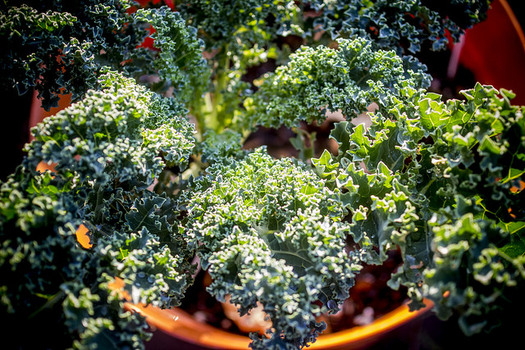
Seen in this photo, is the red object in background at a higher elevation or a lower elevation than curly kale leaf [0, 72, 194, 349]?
higher

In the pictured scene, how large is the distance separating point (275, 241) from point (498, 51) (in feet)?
4.61

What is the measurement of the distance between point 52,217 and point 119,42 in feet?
2.43

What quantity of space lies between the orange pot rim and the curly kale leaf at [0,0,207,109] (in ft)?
3.01

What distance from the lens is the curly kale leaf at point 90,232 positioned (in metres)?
1.01

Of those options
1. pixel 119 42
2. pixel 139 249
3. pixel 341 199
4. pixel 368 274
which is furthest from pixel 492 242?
pixel 119 42

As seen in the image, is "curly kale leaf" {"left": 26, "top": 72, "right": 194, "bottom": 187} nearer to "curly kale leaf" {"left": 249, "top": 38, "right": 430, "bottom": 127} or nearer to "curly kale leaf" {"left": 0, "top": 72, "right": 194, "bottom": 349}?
"curly kale leaf" {"left": 0, "top": 72, "right": 194, "bottom": 349}

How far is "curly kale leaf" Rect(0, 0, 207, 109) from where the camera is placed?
131cm

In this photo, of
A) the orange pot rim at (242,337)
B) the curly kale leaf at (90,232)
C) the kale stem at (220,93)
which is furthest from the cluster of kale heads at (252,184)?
the orange pot rim at (242,337)

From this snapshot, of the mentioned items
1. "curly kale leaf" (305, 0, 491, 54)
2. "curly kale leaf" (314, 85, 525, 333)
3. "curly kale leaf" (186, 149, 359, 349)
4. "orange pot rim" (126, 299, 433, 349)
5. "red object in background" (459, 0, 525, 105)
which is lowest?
"orange pot rim" (126, 299, 433, 349)

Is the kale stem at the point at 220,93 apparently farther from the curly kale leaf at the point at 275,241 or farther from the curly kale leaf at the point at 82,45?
the curly kale leaf at the point at 275,241

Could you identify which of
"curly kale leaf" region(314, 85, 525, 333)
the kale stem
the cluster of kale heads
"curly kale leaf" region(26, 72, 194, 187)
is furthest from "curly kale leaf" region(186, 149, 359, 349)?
the kale stem

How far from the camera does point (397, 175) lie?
4.19 feet

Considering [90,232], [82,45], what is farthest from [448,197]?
[82,45]

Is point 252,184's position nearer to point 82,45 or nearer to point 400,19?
point 82,45
